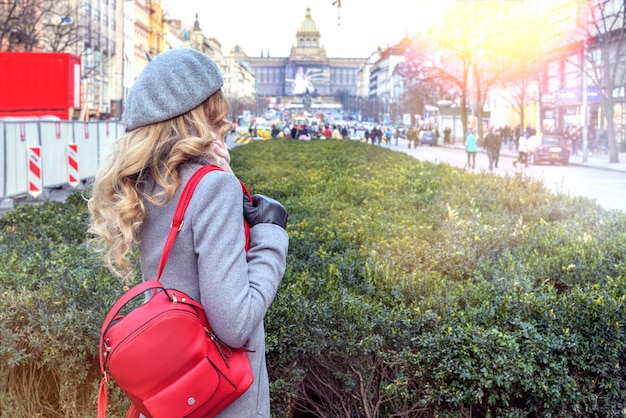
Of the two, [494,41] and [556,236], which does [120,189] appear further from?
[494,41]

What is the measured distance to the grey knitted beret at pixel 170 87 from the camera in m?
2.45

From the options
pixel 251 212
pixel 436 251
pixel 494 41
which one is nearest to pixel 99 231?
pixel 251 212

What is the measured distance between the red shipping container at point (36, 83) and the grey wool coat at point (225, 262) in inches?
952

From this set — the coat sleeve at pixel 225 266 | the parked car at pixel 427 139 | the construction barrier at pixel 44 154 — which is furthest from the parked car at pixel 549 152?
the coat sleeve at pixel 225 266

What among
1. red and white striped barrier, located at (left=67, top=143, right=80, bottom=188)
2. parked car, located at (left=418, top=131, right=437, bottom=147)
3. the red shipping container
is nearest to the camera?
red and white striped barrier, located at (left=67, top=143, right=80, bottom=188)

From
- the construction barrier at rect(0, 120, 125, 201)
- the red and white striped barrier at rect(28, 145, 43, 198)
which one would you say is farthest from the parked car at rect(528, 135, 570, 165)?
the red and white striped barrier at rect(28, 145, 43, 198)

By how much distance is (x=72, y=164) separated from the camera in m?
22.7

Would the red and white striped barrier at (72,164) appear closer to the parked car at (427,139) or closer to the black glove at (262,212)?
the black glove at (262,212)

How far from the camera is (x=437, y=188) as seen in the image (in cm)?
982

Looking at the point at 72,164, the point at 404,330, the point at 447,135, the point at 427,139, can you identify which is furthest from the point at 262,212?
the point at 447,135

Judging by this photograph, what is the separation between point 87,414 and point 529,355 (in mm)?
2028

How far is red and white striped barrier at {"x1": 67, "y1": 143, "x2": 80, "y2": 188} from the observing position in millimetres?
22641

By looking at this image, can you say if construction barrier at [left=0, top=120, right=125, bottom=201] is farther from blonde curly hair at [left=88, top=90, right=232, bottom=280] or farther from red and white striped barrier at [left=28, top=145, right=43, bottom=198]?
blonde curly hair at [left=88, top=90, right=232, bottom=280]

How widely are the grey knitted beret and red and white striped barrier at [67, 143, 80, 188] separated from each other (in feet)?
68.7
